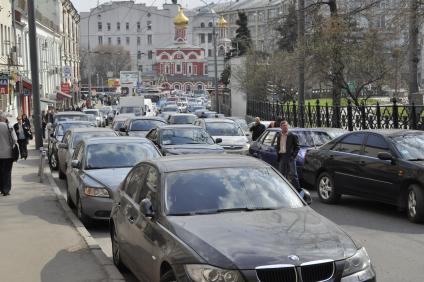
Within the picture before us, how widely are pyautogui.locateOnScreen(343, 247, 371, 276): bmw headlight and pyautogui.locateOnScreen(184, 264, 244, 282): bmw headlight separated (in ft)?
3.04

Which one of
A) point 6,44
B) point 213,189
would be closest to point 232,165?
point 213,189

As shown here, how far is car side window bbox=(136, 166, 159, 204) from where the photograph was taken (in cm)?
689

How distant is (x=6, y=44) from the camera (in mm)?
40969

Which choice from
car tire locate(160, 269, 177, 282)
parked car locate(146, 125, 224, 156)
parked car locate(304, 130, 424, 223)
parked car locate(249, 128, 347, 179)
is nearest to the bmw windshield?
car tire locate(160, 269, 177, 282)

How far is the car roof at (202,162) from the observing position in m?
7.04

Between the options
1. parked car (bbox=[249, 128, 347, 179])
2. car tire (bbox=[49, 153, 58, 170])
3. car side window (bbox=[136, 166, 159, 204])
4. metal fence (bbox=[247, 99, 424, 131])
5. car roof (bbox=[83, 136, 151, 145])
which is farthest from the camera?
car tire (bbox=[49, 153, 58, 170])

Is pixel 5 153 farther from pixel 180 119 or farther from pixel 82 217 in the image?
pixel 180 119

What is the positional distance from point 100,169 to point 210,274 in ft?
24.4

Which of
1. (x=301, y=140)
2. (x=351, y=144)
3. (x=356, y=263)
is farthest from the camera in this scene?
(x=301, y=140)

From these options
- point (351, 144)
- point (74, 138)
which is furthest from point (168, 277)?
point (74, 138)

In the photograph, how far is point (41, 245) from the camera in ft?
30.0

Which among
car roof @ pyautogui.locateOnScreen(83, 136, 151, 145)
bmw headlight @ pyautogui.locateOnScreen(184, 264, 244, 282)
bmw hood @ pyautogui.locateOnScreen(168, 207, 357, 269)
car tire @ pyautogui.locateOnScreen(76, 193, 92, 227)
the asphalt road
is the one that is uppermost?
car roof @ pyautogui.locateOnScreen(83, 136, 151, 145)

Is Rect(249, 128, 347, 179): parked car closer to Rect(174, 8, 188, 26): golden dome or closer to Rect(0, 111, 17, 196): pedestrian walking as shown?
Rect(0, 111, 17, 196): pedestrian walking

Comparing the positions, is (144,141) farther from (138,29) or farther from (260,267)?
(138,29)
